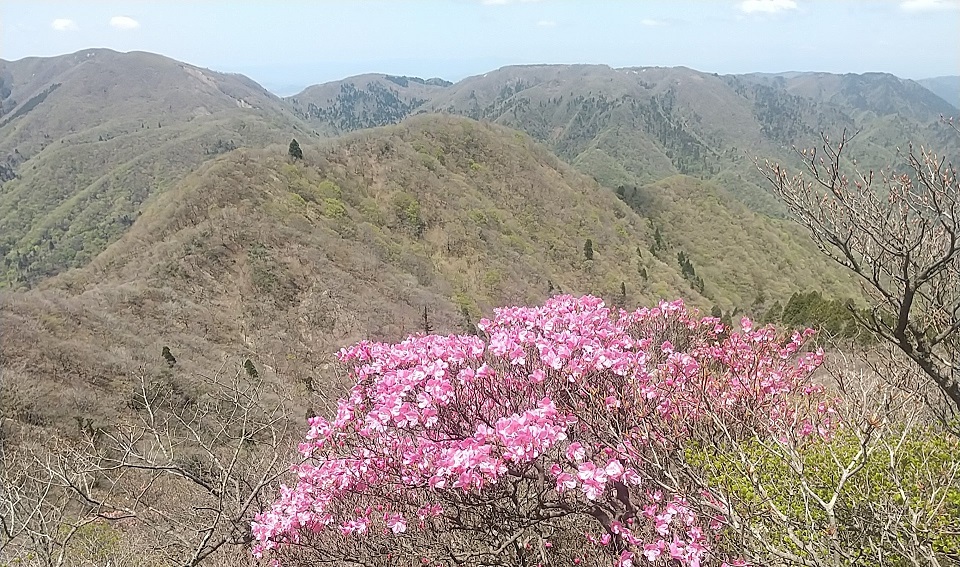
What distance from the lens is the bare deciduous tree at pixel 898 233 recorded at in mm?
5918

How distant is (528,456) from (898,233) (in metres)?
4.50

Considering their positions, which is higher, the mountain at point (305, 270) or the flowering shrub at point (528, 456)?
the flowering shrub at point (528, 456)

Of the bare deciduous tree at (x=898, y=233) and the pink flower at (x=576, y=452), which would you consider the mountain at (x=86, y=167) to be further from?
the bare deciduous tree at (x=898, y=233)

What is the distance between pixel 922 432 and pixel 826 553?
368cm

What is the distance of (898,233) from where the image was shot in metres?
6.03

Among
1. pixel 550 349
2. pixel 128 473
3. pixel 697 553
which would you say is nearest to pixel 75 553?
pixel 128 473

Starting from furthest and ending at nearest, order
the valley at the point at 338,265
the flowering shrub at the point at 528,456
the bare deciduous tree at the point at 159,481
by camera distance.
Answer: the valley at the point at 338,265, the bare deciduous tree at the point at 159,481, the flowering shrub at the point at 528,456

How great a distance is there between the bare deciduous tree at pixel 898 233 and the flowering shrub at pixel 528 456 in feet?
4.57

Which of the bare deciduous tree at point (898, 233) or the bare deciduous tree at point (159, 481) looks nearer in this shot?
the bare deciduous tree at point (898, 233)

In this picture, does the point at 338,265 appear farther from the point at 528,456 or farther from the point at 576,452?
the point at 528,456

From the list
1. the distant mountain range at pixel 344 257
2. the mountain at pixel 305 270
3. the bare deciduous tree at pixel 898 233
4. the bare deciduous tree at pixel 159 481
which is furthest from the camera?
the distant mountain range at pixel 344 257

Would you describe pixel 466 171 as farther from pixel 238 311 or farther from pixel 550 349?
pixel 550 349

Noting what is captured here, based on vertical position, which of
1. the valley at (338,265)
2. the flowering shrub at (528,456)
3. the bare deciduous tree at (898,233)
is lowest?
the valley at (338,265)

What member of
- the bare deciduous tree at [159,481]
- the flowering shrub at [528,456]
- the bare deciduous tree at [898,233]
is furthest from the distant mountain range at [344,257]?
the bare deciduous tree at [898,233]
